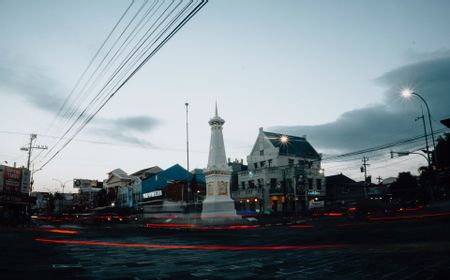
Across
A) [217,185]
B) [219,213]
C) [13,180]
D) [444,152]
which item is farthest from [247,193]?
[13,180]

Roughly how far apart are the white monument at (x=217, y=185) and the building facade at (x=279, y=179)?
2055cm

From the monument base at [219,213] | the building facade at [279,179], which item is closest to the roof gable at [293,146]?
the building facade at [279,179]

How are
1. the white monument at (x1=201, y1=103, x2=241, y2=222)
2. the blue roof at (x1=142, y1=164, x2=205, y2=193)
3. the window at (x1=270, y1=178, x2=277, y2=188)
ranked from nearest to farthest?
the white monument at (x1=201, y1=103, x2=241, y2=222), the window at (x1=270, y1=178, x2=277, y2=188), the blue roof at (x1=142, y1=164, x2=205, y2=193)

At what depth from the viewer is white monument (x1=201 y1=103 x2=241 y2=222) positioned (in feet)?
100

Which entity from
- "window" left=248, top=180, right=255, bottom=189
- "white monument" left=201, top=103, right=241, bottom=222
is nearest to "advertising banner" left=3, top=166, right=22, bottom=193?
"white monument" left=201, top=103, right=241, bottom=222

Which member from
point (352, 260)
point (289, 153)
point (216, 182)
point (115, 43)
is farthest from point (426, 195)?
point (115, 43)

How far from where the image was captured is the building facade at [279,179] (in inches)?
2109

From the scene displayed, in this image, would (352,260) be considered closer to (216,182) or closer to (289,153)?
(216,182)

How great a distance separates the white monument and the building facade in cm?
2055

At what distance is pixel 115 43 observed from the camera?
11.9m

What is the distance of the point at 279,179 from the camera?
54.7 meters

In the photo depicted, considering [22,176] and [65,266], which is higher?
[22,176]

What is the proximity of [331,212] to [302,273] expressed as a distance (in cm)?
3633

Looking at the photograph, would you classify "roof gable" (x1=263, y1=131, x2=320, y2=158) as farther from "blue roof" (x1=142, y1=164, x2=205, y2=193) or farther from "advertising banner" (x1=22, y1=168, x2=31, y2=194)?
"advertising banner" (x1=22, y1=168, x2=31, y2=194)
